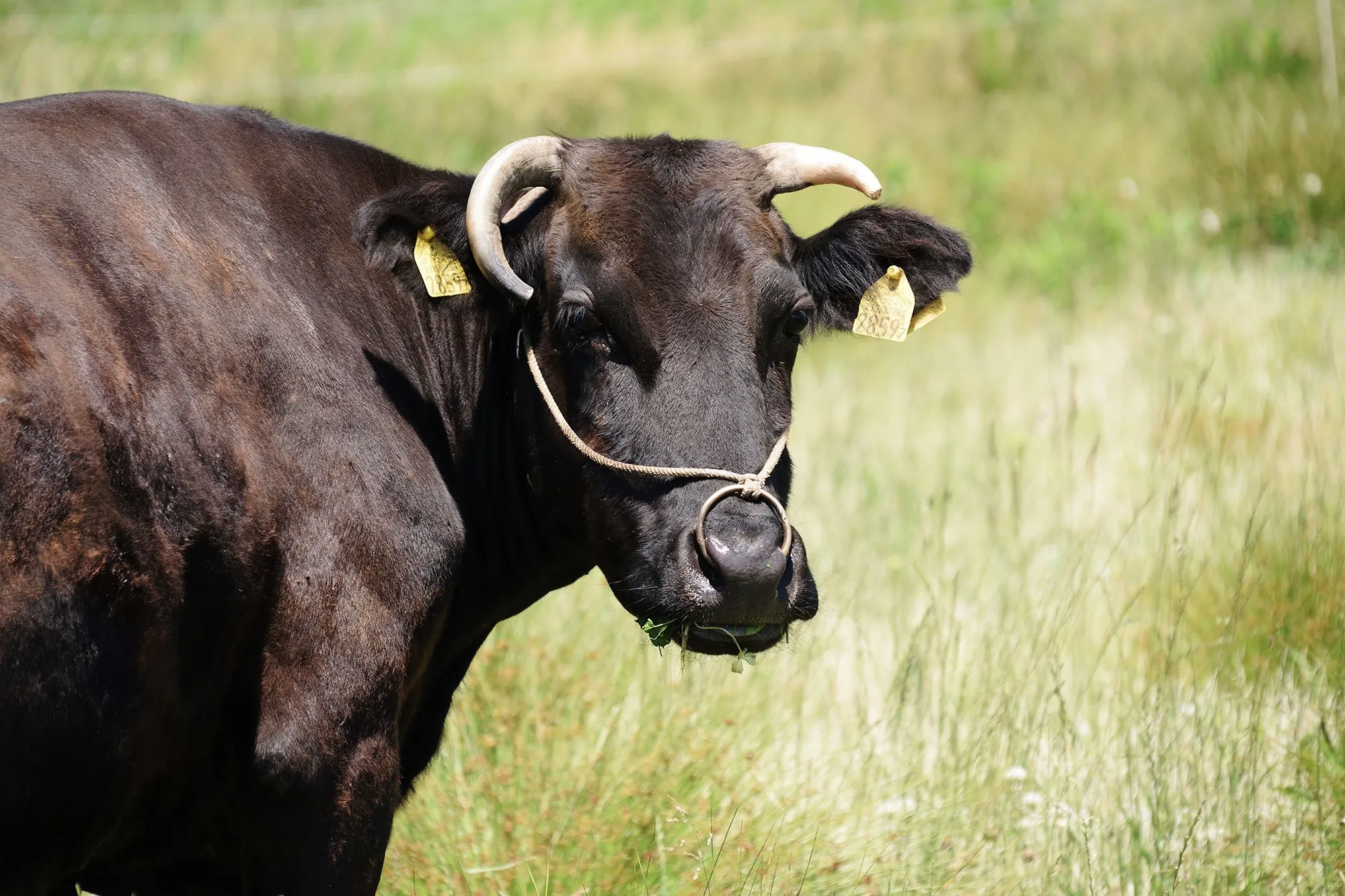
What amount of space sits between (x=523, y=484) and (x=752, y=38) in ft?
49.4

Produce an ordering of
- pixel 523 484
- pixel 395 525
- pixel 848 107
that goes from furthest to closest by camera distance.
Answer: pixel 848 107 < pixel 523 484 < pixel 395 525

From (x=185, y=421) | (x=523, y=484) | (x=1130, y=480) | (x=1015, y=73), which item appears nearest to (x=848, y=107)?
(x=1015, y=73)

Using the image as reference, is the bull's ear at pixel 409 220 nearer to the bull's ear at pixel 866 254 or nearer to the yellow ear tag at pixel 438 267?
the yellow ear tag at pixel 438 267

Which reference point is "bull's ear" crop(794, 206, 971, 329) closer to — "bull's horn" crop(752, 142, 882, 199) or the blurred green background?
"bull's horn" crop(752, 142, 882, 199)

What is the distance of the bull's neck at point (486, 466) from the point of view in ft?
13.0

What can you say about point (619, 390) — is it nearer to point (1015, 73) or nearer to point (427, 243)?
point (427, 243)

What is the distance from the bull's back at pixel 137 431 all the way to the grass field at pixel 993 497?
1307 mm

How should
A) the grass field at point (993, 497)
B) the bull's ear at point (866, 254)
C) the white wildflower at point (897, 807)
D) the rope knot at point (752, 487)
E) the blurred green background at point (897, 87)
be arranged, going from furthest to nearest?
1. the blurred green background at point (897, 87)
2. the white wildflower at point (897, 807)
3. the grass field at point (993, 497)
4. the bull's ear at point (866, 254)
5. the rope knot at point (752, 487)

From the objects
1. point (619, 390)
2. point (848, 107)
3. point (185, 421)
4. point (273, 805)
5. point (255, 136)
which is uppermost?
point (848, 107)

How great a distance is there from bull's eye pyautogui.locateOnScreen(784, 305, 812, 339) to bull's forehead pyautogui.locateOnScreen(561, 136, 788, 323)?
0.41 ft

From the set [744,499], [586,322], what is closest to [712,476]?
[744,499]

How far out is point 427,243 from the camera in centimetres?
372

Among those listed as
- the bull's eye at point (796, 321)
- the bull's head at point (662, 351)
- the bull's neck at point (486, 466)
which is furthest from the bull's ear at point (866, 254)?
the bull's neck at point (486, 466)

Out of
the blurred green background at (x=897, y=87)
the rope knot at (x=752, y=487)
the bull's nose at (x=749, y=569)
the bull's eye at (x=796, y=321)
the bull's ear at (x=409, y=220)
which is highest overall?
the blurred green background at (x=897, y=87)
